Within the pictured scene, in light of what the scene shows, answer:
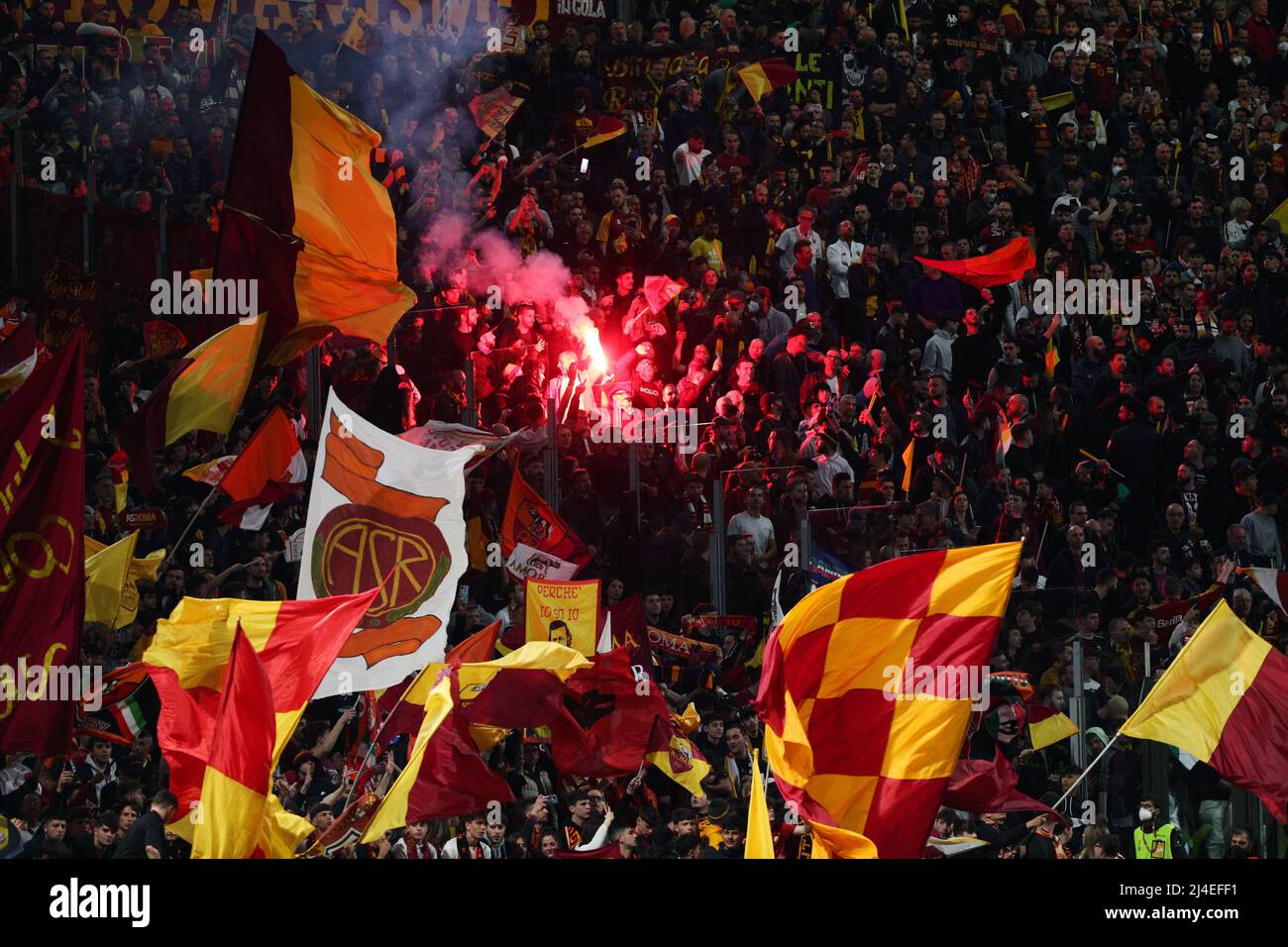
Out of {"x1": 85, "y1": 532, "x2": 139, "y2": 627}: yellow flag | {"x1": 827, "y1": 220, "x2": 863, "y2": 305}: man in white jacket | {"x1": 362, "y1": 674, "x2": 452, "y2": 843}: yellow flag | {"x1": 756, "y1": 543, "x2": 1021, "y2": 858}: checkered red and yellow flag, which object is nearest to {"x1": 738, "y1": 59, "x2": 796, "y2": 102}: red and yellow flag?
{"x1": 827, "y1": 220, "x2": 863, "y2": 305}: man in white jacket

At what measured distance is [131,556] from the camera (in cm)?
1403

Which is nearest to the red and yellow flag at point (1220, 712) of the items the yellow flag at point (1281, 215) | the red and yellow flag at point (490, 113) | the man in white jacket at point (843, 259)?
the man in white jacket at point (843, 259)

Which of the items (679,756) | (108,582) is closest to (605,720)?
(679,756)

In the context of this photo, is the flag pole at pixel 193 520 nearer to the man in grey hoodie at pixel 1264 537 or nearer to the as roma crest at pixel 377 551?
the as roma crest at pixel 377 551

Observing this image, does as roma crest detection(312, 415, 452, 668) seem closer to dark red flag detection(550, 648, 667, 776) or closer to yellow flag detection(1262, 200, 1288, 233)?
dark red flag detection(550, 648, 667, 776)

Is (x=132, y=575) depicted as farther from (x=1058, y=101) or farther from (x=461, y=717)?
(x=1058, y=101)

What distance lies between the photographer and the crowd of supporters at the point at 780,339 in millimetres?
13273

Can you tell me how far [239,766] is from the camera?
31.9 ft

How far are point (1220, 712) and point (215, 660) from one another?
4685mm

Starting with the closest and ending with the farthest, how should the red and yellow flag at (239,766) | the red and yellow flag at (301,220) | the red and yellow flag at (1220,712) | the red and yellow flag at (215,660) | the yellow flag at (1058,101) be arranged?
1. the red and yellow flag at (239,766)
2. the red and yellow flag at (215,660)
3. the red and yellow flag at (1220,712)
4. the red and yellow flag at (301,220)
5. the yellow flag at (1058,101)

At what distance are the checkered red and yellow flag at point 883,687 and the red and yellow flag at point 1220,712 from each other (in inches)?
47.3

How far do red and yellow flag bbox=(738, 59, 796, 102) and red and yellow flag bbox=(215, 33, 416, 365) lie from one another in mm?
4525

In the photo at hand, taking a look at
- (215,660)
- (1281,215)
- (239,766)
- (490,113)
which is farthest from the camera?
(1281,215)
